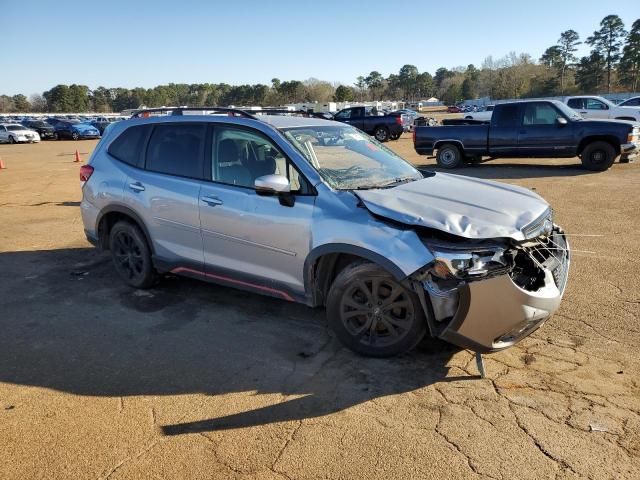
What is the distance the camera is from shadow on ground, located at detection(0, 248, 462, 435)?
11.4 feet

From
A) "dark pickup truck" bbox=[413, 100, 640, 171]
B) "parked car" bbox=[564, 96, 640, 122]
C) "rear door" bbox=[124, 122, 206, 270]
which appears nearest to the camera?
"rear door" bbox=[124, 122, 206, 270]

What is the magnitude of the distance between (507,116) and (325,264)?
11723mm

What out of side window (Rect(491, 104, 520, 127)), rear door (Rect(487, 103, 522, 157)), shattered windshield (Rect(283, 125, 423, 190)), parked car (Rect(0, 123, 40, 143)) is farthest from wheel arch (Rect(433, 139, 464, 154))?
parked car (Rect(0, 123, 40, 143))

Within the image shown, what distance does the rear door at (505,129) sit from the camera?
1366cm

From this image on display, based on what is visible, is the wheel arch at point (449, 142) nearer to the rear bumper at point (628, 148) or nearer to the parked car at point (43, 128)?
the rear bumper at point (628, 148)

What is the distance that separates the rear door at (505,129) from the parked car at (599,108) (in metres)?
9.07

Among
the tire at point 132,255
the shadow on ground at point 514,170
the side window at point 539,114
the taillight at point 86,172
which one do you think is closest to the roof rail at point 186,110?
the taillight at point 86,172

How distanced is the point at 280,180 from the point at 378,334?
1.42 meters

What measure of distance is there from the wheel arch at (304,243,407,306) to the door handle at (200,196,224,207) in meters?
1.05

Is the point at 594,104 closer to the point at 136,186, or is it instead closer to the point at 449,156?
the point at 449,156

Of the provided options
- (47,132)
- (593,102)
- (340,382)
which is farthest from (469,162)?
(47,132)

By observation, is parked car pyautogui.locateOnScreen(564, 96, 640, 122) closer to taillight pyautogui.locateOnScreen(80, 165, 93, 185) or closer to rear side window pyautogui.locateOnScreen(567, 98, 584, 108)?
rear side window pyautogui.locateOnScreen(567, 98, 584, 108)

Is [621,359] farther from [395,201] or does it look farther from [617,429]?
[395,201]

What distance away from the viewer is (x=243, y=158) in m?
4.49
